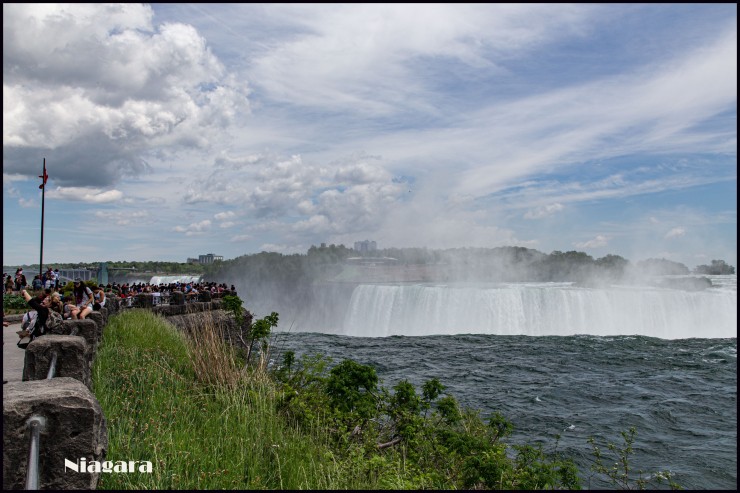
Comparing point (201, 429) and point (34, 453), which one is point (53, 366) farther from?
point (34, 453)

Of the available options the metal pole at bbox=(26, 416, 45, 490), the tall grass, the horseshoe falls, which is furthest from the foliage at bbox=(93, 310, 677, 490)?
the horseshoe falls

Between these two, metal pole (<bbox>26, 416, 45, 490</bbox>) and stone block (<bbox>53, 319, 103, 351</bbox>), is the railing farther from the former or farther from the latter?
stone block (<bbox>53, 319, 103, 351</bbox>)

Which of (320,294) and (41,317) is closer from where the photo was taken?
(41,317)

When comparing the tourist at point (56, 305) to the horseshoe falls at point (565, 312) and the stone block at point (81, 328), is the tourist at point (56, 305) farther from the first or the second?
the horseshoe falls at point (565, 312)

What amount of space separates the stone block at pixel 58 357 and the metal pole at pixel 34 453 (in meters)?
1.37

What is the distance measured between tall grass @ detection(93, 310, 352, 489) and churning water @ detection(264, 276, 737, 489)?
496 cm

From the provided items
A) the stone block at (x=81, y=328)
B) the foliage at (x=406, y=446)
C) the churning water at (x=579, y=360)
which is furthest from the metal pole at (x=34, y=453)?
the churning water at (x=579, y=360)

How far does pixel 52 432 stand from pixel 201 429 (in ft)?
6.93

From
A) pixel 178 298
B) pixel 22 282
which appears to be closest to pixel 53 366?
pixel 178 298

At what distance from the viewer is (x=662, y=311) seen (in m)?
29.1

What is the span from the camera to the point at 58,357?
363 cm

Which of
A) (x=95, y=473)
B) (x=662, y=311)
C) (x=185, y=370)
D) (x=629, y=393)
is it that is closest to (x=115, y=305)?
(x=185, y=370)

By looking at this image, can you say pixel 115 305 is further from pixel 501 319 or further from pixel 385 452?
pixel 501 319

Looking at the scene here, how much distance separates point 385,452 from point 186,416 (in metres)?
2.14
